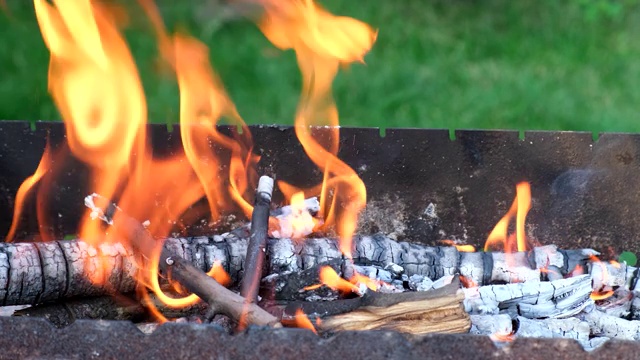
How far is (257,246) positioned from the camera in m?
2.58

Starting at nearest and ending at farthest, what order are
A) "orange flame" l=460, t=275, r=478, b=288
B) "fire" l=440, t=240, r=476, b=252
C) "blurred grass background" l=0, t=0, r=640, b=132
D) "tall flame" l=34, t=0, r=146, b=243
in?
"orange flame" l=460, t=275, r=478, b=288 → "tall flame" l=34, t=0, r=146, b=243 → "fire" l=440, t=240, r=476, b=252 → "blurred grass background" l=0, t=0, r=640, b=132

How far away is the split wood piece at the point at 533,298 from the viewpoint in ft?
8.46

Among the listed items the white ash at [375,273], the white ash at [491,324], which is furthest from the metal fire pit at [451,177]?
the white ash at [491,324]

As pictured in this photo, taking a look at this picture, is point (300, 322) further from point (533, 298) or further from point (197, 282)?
point (533, 298)

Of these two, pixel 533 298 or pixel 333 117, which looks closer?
pixel 533 298

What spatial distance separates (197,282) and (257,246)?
0.92 feet

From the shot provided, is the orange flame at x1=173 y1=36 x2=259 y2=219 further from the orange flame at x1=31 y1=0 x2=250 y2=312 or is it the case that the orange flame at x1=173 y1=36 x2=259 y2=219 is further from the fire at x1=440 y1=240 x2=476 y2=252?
the fire at x1=440 y1=240 x2=476 y2=252

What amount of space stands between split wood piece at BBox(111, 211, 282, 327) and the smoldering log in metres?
0.08

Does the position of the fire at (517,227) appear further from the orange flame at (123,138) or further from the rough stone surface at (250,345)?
the rough stone surface at (250,345)

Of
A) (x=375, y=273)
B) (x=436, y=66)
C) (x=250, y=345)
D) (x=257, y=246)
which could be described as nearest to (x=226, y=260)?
(x=257, y=246)

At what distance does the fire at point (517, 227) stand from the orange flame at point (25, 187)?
1712mm

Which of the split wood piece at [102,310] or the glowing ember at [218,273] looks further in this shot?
the glowing ember at [218,273]

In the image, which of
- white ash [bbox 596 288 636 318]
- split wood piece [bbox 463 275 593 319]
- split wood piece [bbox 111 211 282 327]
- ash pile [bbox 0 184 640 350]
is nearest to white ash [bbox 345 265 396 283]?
ash pile [bbox 0 184 640 350]

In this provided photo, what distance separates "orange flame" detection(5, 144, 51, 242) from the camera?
3168 mm
